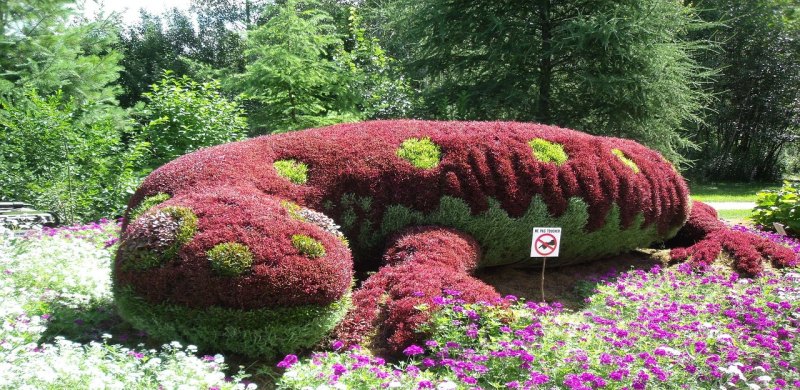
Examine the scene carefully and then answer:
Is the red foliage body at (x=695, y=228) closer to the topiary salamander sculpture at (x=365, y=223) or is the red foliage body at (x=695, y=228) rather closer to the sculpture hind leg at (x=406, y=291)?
the topiary salamander sculpture at (x=365, y=223)

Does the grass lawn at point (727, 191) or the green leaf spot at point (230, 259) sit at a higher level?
the green leaf spot at point (230, 259)

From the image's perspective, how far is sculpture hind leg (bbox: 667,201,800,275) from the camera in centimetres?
675

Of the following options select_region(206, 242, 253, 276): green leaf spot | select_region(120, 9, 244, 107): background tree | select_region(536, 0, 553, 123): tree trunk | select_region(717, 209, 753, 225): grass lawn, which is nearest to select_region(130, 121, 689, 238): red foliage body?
select_region(206, 242, 253, 276): green leaf spot

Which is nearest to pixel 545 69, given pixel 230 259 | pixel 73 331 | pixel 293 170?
pixel 293 170

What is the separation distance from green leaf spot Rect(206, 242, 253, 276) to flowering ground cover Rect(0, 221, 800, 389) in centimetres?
52

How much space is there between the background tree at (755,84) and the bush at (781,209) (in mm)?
11347

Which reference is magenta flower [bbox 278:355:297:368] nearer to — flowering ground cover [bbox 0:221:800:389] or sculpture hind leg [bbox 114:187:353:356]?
flowering ground cover [bbox 0:221:800:389]

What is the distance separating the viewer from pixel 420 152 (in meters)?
5.83

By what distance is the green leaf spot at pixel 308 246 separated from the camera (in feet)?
13.0

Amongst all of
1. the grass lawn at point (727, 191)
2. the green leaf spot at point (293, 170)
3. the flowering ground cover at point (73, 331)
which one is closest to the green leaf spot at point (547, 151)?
the green leaf spot at point (293, 170)

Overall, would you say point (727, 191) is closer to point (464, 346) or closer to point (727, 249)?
point (727, 249)

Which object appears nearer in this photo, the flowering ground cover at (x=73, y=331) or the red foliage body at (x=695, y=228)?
the flowering ground cover at (x=73, y=331)

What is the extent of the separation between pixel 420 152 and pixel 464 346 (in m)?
2.44

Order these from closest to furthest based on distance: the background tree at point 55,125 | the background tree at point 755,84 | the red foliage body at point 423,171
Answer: the red foliage body at point 423,171 < the background tree at point 55,125 < the background tree at point 755,84
